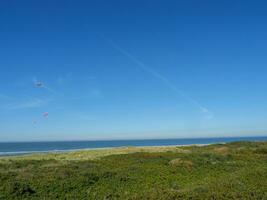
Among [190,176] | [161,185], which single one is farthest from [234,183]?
[190,176]

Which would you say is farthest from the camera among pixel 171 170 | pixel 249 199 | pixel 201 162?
pixel 201 162

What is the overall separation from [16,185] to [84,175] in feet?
19.8

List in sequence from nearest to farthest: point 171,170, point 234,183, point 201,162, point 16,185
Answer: point 234,183 → point 16,185 → point 171,170 → point 201,162

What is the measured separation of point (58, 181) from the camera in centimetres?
2294

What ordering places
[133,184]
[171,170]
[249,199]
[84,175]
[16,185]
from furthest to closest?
[171,170], [84,175], [133,184], [16,185], [249,199]

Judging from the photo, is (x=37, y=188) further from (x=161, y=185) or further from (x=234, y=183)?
(x=234, y=183)

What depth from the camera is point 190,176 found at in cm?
2595

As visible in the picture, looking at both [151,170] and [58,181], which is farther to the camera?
[151,170]

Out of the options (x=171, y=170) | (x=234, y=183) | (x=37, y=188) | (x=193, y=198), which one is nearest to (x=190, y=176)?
(x=171, y=170)

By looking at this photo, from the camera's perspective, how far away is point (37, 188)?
2106 cm

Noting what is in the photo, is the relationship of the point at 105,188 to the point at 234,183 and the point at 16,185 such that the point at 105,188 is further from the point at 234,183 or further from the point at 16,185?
the point at 234,183

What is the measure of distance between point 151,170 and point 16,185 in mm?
12299

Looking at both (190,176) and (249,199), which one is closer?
(249,199)

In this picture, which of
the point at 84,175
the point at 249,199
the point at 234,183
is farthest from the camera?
the point at 84,175
